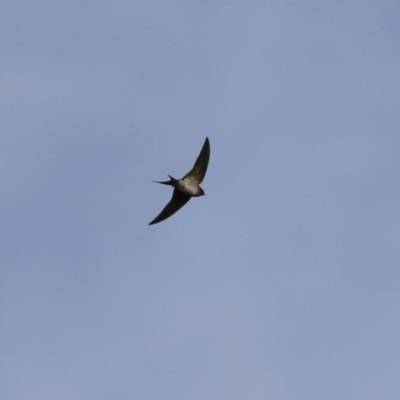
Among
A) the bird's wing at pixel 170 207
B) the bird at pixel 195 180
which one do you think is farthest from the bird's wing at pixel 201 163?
the bird's wing at pixel 170 207

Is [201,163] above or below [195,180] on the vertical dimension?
above

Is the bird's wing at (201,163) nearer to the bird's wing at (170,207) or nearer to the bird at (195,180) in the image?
the bird at (195,180)

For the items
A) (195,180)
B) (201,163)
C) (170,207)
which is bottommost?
(170,207)

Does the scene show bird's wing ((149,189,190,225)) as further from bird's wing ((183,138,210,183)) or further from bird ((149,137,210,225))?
bird's wing ((183,138,210,183))

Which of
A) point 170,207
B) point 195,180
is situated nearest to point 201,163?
point 195,180

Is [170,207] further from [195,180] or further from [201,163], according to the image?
[201,163]
